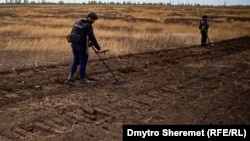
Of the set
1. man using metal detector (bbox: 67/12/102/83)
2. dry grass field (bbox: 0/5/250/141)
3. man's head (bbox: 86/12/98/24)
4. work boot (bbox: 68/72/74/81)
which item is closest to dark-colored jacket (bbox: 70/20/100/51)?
man using metal detector (bbox: 67/12/102/83)

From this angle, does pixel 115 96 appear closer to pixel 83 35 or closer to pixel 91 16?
pixel 83 35

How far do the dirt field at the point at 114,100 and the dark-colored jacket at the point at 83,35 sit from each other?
109cm

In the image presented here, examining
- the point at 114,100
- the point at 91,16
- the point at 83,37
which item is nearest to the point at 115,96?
the point at 114,100

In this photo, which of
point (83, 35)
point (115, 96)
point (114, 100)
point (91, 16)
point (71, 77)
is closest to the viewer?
point (114, 100)

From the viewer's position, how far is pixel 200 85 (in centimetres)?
954

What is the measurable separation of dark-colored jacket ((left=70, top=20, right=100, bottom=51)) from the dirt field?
3.56 ft

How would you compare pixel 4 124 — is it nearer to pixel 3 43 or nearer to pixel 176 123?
pixel 176 123

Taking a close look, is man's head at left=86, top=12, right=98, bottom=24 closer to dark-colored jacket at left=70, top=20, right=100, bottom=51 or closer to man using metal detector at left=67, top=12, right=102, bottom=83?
man using metal detector at left=67, top=12, right=102, bottom=83

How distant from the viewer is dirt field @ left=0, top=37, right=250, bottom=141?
622cm

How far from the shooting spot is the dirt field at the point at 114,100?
6.22 metres

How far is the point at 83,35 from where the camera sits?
9.01m

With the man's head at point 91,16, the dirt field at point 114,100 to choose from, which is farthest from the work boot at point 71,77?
the man's head at point 91,16

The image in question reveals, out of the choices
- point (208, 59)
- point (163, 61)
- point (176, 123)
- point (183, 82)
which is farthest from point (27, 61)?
point (176, 123)

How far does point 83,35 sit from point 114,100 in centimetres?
208
